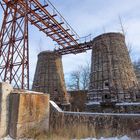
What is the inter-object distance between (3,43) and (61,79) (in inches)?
373

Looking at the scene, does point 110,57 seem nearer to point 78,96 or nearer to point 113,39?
point 113,39

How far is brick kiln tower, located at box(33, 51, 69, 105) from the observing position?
80.4ft

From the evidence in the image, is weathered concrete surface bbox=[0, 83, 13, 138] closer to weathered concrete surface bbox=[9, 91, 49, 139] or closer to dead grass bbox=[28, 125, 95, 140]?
weathered concrete surface bbox=[9, 91, 49, 139]

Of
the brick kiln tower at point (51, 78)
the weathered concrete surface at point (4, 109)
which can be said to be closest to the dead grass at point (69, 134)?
the weathered concrete surface at point (4, 109)

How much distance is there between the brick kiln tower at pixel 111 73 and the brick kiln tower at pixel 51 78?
6421 mm

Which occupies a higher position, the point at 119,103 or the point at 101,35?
the point at 101,35

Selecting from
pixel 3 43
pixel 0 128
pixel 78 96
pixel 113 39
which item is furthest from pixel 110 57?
pixel 0 128

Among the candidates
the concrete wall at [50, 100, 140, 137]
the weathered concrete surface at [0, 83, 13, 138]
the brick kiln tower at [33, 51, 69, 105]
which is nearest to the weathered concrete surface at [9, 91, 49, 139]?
the weathered concrete surface at [0, 83, 13, 138]

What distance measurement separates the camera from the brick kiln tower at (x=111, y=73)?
56.9ft

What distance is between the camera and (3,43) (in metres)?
18.2

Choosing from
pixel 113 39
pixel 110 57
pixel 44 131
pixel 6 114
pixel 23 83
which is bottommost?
pixel 44 131

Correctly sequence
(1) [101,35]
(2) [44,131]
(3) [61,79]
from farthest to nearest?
1. (3) [61,79]
2. (1) [101,35]
3. (2) [44,131]

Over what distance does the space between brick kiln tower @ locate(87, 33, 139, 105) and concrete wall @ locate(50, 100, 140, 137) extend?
30.5 ft

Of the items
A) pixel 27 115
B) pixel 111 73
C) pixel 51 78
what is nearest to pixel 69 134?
pixel 27 115
